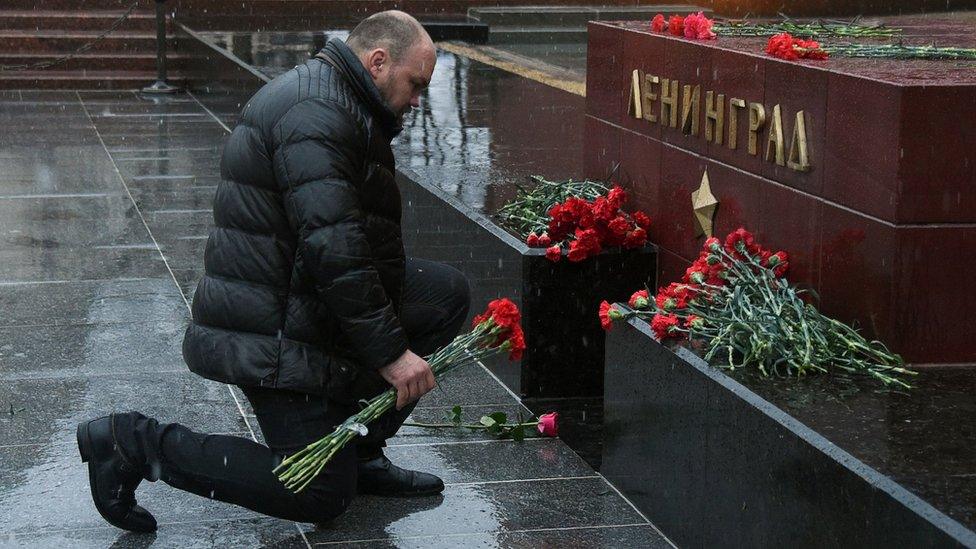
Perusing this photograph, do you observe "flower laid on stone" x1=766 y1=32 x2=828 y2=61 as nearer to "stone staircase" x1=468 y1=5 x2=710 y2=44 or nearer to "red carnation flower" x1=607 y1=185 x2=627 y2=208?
"red carnation flower" x1=607 y1=185 x2=627 y2=208

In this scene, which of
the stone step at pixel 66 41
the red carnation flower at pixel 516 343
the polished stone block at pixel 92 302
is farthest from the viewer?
the stone step at pixel 66 41

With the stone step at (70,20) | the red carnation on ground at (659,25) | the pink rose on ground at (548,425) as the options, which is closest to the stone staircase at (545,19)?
the stone step at (70,20)

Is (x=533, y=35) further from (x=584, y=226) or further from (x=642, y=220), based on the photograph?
(x=584, y=226)

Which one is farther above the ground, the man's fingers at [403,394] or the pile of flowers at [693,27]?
the pile of flowers at [693,27]

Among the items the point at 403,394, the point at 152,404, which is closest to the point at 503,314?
the point at 403,394

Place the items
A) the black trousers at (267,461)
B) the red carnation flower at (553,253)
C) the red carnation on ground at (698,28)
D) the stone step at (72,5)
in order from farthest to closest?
the stone step at (72,5) < the red carnation on ground at (698,28) < the red carnation flower at (553,253) < the black trousers at (267,461)

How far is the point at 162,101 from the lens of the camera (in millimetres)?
16250

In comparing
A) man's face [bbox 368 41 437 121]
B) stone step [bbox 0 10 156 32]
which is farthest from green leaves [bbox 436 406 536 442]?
stone step [bbox 0 10 156 32]

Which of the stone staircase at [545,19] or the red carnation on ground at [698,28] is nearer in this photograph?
the red carnation on ground at [698,28]

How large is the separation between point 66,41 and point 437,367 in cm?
1486

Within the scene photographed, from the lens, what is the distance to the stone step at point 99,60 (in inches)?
697

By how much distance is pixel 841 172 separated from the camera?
4.57 m

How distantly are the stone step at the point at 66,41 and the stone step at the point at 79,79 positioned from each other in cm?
54

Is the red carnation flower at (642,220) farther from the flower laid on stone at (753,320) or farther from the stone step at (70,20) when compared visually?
the stone step at (70,20)
